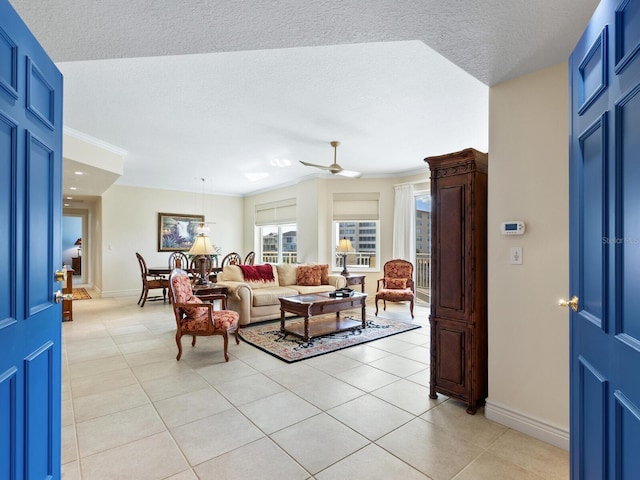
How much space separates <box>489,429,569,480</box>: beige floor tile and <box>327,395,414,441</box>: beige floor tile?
599 millimetres

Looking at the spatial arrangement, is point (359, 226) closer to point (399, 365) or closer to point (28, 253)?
point (399, 365)

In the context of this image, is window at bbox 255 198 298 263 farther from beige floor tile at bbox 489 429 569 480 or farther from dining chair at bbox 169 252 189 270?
beige floor tile at bbox 489 429 569 480

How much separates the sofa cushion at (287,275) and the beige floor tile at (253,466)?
4.21 metres

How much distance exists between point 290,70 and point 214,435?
2.93 m

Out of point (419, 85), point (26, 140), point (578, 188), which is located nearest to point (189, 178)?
point (419, 85)

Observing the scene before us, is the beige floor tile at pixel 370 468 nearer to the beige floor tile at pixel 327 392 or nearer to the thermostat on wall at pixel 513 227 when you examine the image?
the beige floor tile at pixel 327 392

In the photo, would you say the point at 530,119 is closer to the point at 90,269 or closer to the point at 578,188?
the point at 578,188

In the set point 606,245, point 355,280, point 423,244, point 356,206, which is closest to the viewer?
point 606,245

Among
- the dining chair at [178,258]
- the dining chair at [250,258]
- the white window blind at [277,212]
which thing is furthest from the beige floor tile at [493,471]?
the dining chair at [250,258]

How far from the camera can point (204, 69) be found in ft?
9.78

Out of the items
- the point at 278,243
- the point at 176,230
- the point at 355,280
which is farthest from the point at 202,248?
the point at 176,230

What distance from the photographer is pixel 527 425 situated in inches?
88.2

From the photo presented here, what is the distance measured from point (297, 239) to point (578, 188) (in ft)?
22.4

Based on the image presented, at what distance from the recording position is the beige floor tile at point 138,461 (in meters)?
1.84
